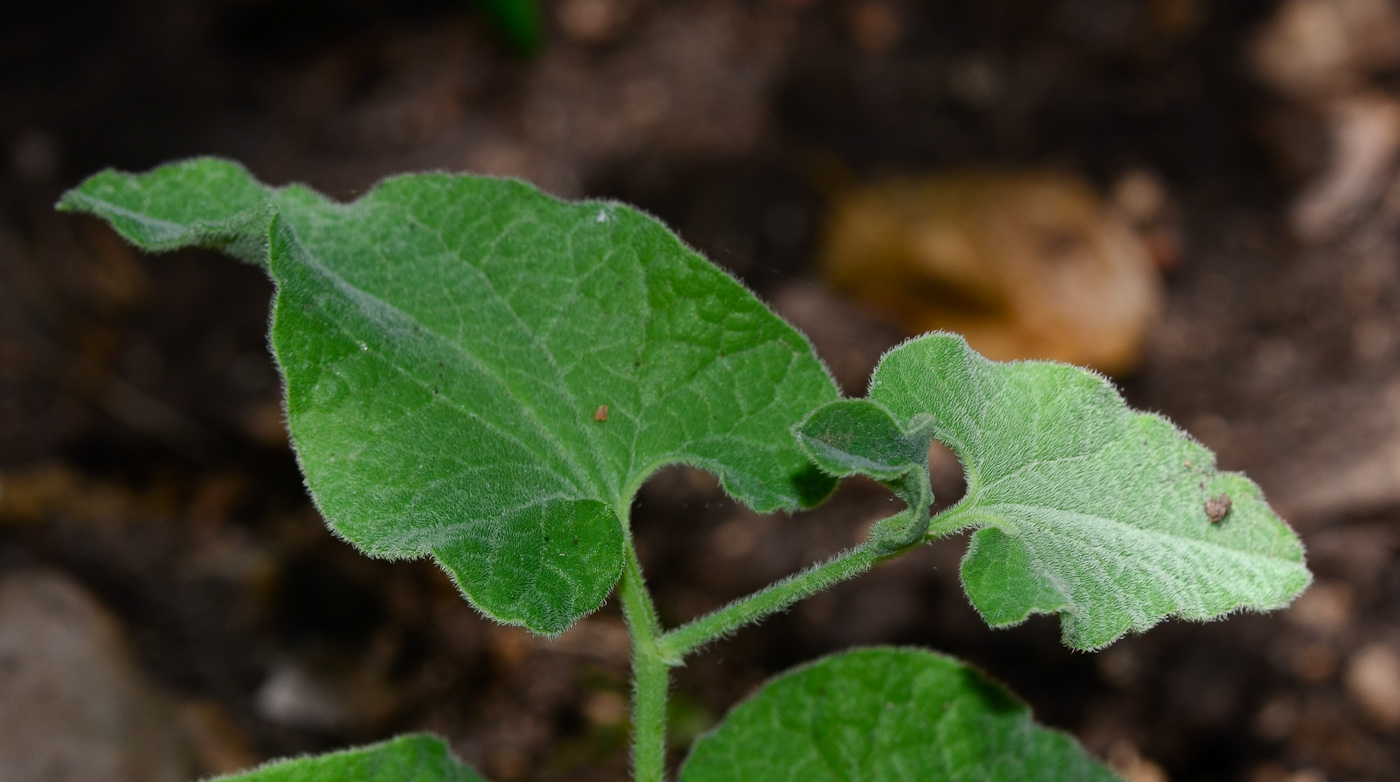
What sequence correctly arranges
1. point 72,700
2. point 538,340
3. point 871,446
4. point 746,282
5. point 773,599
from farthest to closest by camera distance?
point 746,282, point 72,700, point 538,340, point 773,599, point 871,446

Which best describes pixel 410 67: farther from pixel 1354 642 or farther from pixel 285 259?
pixel 1354 642

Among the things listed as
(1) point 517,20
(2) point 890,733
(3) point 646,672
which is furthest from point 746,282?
(3) point 646,672

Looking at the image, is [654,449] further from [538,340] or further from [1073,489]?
[1073,489]

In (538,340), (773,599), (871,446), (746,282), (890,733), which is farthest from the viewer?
(746,282)

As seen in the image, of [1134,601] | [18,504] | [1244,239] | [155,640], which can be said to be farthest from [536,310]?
[1244,239]

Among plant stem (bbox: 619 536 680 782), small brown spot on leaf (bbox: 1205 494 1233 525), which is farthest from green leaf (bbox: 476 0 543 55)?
small brown spot on leaf (bbox: 1205 494 1233 525)

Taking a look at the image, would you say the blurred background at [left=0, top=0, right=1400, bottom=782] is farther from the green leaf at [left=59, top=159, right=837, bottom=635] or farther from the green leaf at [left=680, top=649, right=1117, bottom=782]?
the green leaf at [left=59, top=159, right=837, bottom=635]
